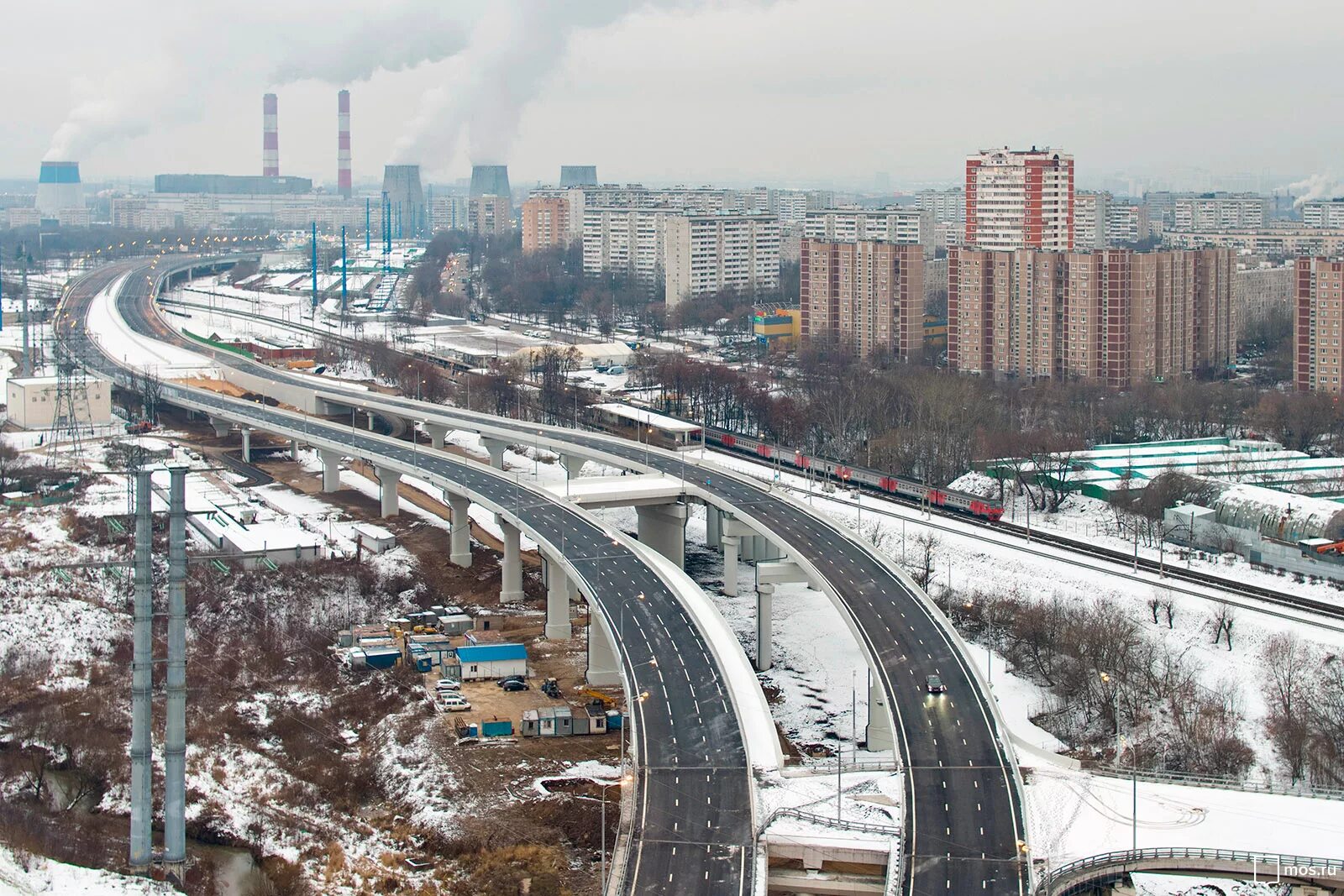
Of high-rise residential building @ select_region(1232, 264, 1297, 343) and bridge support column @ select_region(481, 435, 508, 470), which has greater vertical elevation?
high-rise residential building @ select_region(1232, 264, 1297, 343)

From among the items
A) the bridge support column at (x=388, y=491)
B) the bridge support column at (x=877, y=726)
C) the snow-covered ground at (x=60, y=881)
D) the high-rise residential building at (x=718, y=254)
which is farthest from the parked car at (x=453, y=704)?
the high-rise residential building at (x=718, y=254)

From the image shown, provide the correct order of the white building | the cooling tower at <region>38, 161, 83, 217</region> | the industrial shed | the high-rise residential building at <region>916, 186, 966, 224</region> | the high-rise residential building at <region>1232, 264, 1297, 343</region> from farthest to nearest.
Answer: the cooling tower at <region>38, 161, 83, 217</region> < the high-rise residential building at <region>916, 186, 966, 224</region> < the high-rise residential building at <region>1232, 264, 1297, 343</region> < the white building < the industrial shed

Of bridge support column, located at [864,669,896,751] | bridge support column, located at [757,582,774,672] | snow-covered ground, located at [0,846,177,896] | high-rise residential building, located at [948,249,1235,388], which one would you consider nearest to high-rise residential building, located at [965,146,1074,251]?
high-rise residential building, located at [948,249,1235,388]

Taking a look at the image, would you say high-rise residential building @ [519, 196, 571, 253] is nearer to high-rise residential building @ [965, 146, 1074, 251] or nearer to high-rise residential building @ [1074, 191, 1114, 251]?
high-rise residential building @ [1074, 191, 1114, 251]

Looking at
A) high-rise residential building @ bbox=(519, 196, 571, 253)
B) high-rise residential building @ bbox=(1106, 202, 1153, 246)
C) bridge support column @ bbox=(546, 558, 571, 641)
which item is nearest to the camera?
bridge support column @ bbox=(546, 558, 571, 641)

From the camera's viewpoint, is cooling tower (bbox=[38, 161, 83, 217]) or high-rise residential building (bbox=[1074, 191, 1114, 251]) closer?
high-rise residential building (bbox=[1074, 191, 1114, 251])

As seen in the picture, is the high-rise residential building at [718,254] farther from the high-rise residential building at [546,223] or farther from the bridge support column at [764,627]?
the bridge support column at [764,627]

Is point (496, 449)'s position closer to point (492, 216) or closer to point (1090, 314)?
point (1090, 314)
